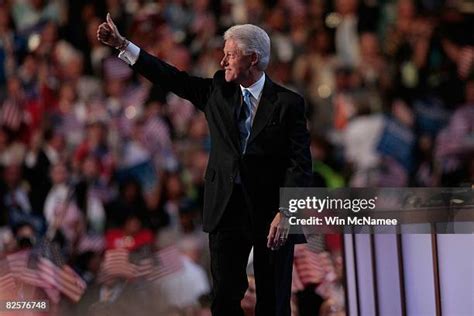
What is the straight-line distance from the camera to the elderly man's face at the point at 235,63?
12.4 ft

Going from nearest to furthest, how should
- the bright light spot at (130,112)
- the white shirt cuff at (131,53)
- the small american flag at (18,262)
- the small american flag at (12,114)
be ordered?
the white shirt cuff at (131,53) → the small american flag at (18,262) → the bright light spot at (130,112) → the small american flag at (12,114)

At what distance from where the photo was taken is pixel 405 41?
6949 mm

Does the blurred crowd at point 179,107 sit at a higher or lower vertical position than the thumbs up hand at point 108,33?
higher

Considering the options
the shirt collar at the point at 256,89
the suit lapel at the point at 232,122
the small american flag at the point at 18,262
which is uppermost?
the shirt collar at the point at 256,89

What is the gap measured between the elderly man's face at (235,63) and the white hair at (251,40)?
0.02 metres

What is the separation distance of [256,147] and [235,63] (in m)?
0.31

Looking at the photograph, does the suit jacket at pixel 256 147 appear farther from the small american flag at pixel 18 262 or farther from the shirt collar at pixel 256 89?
the small american flag at pixel 18 262

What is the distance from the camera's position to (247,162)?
3.81m

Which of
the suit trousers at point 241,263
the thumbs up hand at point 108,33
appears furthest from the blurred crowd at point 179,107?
the thumbs up hand at point 108,33

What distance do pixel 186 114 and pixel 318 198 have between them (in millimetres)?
2981

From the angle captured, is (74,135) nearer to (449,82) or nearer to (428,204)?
(449,82)

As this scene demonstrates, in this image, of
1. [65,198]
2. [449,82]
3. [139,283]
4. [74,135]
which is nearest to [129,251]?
[139,283]

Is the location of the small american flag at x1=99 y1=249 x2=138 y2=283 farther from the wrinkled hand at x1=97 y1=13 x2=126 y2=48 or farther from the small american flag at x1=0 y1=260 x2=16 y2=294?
the wrinkled hand at x1=97 y1=13 x2=126 y2=48

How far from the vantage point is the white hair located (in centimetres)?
376
